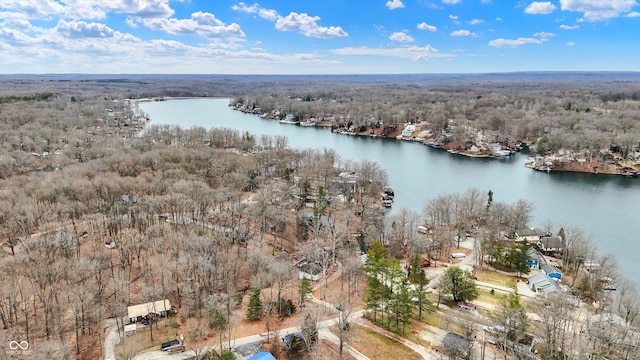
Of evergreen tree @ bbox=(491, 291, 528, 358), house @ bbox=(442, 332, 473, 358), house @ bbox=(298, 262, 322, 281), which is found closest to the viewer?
house @ bbox=(442, 332, 473, 358)

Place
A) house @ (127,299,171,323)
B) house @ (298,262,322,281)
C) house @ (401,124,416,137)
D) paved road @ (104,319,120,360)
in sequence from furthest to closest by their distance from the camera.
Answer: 1. house @ (401,124,416,137)
2. house @ (298,262,322,281)
3. house @ (127,299,171,323)
4. paved road @ (104,319,120,360)

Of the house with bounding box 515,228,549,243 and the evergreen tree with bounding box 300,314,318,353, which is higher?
the evergreen tree with bounding box 300,314,318,353

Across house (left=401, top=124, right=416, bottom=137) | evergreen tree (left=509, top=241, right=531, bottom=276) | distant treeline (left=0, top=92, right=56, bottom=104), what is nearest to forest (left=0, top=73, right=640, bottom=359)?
evergreen tree (left=509, top=241, right=531, bottom=276)

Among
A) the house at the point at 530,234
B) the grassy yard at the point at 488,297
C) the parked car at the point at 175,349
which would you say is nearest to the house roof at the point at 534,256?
the house at the point at 530,234

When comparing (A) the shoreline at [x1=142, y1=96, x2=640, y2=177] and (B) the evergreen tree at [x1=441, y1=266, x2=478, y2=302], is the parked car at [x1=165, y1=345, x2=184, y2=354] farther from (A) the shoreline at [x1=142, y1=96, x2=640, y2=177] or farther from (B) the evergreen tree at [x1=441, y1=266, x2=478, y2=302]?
(A) the shoreline at [x1=142, y1=96, x2=640, y2=177]

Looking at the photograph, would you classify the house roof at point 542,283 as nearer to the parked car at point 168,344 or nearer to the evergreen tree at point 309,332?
the evergreen tree at point 309,332

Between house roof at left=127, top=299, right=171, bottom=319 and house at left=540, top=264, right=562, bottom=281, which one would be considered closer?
house roof at left=127, top=299, right=171, bottom=319
